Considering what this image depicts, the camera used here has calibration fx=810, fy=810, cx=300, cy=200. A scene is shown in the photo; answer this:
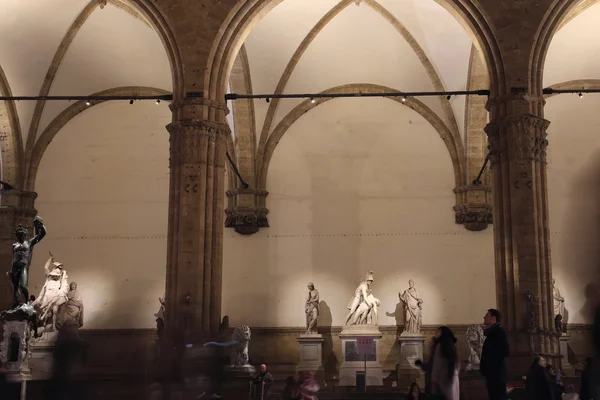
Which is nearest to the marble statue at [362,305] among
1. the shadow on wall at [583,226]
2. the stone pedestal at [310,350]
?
the stone pedestal at [310,350]

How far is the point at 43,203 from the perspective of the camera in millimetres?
21797

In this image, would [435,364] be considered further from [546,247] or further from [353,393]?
[353,393]

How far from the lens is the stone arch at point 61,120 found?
854 inches

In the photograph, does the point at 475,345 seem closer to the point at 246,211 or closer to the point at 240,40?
the point at 246,211

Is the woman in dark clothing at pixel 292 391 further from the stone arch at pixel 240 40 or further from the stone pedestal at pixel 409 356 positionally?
the stone pedestal at pixel 409 356

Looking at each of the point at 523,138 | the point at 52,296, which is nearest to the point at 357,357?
the point at 52,296

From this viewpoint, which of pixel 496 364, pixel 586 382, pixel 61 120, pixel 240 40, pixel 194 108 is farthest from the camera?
pixel 61 120

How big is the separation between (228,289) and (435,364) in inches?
560

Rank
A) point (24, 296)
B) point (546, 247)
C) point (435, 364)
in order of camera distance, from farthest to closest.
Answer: point (546, 247)
point (24, 296)
point (435, 364)

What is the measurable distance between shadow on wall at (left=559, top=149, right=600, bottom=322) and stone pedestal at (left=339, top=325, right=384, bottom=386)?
5.25m

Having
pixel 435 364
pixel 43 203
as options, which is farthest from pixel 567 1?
pixel 43 203

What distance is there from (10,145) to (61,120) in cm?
156

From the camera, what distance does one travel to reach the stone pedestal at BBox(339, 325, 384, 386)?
19156mm

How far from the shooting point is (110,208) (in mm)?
21719
